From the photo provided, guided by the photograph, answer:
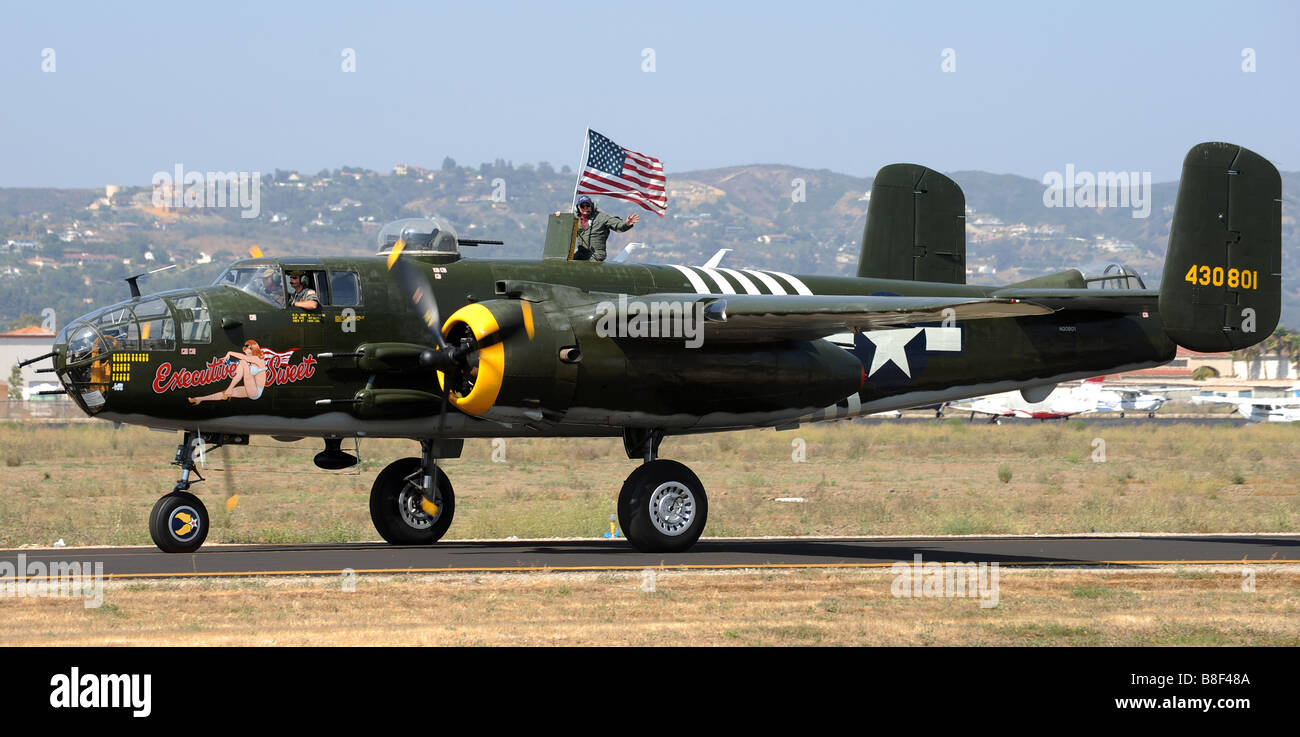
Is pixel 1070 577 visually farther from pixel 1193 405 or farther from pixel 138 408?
pixel 1193 405

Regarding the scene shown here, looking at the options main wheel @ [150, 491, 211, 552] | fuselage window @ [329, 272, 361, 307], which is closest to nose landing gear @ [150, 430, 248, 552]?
main wheel @ [150, 491, 211, 552]

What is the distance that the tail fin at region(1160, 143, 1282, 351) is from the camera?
24391mm

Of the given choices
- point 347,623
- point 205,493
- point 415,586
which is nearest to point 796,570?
point 415,586

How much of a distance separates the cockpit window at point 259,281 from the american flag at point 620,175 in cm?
611

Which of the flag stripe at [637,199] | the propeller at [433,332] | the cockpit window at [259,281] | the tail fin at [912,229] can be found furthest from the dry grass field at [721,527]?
the flag stripe at [637,199]

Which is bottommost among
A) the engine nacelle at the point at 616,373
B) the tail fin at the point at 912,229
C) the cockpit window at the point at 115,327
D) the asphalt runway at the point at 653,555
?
the asphalt runway at the point at 653,555

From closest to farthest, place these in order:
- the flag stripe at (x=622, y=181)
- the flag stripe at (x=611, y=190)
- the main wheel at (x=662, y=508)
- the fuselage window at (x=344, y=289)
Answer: the fuselage window at (x=344, y=289) → the main wheel at (x=662, y=508) → the flag stripe at (x=611, y=190) → the flag stripe at (x=622, y=181)

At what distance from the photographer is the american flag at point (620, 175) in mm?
25500

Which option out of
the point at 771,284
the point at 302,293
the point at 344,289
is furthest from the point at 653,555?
the point at 302,293

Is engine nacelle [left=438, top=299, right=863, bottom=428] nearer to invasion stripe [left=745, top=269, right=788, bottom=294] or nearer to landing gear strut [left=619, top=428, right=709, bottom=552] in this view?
landing gear strut [left=619, top=428, right=709, bottom=552]

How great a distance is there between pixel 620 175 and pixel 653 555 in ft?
24.9

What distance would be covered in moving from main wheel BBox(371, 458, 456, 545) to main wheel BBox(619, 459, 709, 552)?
12.3 ft

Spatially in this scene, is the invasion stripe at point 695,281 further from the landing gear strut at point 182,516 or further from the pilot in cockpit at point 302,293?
the landing gear strut at point 182,516
